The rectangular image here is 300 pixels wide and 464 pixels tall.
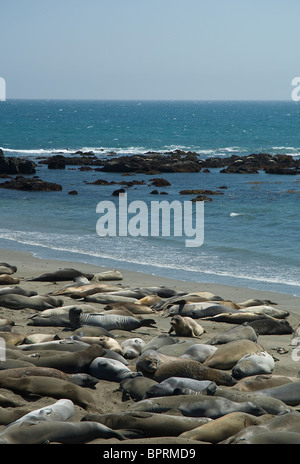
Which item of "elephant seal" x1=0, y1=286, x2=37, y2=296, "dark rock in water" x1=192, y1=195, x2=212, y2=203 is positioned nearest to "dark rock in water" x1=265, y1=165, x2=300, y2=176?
"dark rock in water" x1=192, y1=195, x2=212, y2=203

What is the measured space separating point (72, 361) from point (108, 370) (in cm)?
39

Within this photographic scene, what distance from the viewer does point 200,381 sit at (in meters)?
6.37

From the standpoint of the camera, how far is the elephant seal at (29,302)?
1012 cm

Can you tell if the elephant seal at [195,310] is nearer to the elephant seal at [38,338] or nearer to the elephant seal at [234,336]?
the elephant seal at [234,336]

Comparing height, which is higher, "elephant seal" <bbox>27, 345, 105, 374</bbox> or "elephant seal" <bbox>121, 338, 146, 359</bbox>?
Result: "elephant seal" <bbox>27, 345, 105, 374</bbox>

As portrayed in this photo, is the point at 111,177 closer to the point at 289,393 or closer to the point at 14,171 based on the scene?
the point at 14,171

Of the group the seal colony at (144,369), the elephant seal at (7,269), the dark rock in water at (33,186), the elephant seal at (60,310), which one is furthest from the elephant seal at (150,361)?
the dark rock in water at (33,186)

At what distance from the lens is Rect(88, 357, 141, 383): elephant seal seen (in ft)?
22.3

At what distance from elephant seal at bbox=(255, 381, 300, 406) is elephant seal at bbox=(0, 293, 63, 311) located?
182 inches

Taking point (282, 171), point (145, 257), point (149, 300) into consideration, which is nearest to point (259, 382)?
point (149, 300)

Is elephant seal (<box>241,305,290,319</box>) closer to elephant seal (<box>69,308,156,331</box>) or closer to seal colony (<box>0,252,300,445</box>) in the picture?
seal colony (<box>0,252,300,445</box>)

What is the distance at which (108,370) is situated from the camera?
683cm

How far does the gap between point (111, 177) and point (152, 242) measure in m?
18.3
